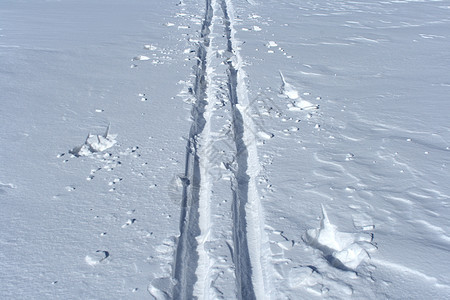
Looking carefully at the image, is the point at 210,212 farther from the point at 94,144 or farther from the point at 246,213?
the point at 94,144

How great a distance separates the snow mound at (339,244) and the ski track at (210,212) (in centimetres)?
32

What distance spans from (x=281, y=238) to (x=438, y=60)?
429 centimetres

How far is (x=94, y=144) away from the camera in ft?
10.9

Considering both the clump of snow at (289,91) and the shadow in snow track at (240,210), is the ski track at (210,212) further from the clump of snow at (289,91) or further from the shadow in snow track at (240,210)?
the clump of snow at (289,91)

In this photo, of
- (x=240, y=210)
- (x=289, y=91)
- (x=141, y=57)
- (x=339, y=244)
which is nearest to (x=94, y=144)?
(x=240, y=210)

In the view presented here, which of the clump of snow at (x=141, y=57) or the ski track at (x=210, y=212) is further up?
the clump of snow at (x=141, y=57)

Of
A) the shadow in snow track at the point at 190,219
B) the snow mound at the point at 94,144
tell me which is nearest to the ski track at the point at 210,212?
the shadow in snow track at the point at 190,219

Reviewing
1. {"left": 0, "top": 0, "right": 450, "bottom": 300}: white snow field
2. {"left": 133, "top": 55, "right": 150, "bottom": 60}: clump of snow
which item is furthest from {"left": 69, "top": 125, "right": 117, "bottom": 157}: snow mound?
{"left": 133, "top": 55, "right": 150, "bottom": 60}: clump of snow

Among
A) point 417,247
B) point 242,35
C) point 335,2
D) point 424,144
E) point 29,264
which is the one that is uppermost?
point 335,2

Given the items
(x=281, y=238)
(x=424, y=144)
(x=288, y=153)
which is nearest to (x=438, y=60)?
(x=424, y=144)

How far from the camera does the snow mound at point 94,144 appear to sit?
323cm

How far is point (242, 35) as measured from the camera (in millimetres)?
6328

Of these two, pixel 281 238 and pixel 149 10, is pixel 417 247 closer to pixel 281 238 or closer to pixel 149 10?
pixel 281 238

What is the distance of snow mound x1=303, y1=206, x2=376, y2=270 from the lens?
7.54 ft
